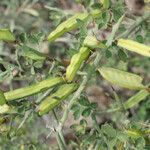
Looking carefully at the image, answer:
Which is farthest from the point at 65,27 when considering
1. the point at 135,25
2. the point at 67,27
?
the point at 135,25

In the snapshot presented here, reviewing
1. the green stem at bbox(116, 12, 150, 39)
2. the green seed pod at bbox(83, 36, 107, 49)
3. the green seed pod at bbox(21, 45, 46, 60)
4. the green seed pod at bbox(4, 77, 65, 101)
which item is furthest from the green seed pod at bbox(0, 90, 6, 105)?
the green stem at bbox(116, 12, 150, 39)

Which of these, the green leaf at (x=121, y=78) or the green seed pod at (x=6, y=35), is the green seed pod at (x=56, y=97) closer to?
the green leaf at (x=121, y=78)

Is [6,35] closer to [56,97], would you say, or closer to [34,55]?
[34,55]

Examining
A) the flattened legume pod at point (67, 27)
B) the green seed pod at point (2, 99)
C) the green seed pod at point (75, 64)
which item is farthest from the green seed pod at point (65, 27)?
the green seed pod at point (2, 99)

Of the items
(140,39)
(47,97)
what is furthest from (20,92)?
(140,39)

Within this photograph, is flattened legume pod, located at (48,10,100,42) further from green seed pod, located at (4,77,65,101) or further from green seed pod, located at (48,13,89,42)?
green seed pod, located at (4,77,65,101)

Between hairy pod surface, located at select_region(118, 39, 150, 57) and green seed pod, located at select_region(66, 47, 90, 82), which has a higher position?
hairy pod surface, located at select_region(118, 39, 150, 57)

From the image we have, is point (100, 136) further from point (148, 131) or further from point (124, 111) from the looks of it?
point (124, 111)
